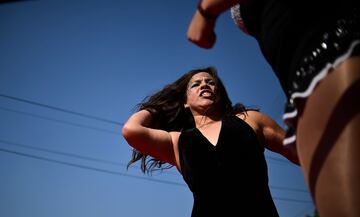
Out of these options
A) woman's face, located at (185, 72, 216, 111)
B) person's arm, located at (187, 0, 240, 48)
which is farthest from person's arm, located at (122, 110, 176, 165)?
person's arm, located at (187, 0, 240, 48)

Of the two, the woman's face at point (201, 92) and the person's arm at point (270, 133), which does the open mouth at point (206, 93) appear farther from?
the person's arm at point (270, 133)

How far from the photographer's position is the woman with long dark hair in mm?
1766

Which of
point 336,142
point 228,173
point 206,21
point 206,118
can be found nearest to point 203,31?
point 206,21

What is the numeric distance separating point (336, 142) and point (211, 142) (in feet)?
4.38

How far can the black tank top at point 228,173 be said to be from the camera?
1.73m

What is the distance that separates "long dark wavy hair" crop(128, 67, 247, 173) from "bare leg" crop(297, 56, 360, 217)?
5.17ft

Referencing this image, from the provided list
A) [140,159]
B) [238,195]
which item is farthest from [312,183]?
[140,159]

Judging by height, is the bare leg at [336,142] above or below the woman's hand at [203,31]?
below

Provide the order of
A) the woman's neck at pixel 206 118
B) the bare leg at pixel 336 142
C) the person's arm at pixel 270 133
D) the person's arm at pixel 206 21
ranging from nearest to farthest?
the bare leg at pixel 336 142 < the person's arm at pixel 206 21 < the person's arm at pixel 270 133 < the woman's neck at pixel 206 118

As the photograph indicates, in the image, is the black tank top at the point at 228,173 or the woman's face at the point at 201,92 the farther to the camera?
the woman's face at the point at 201,92

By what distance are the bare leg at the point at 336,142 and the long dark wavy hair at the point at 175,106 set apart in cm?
158

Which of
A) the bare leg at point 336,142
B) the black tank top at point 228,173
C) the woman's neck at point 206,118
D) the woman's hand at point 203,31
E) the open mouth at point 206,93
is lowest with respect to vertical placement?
the black tank top at point 228,173

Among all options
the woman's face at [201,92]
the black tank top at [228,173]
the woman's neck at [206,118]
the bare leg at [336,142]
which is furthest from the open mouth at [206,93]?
the bare leg at [336,142]

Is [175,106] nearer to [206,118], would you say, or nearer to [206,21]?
[206,118]
